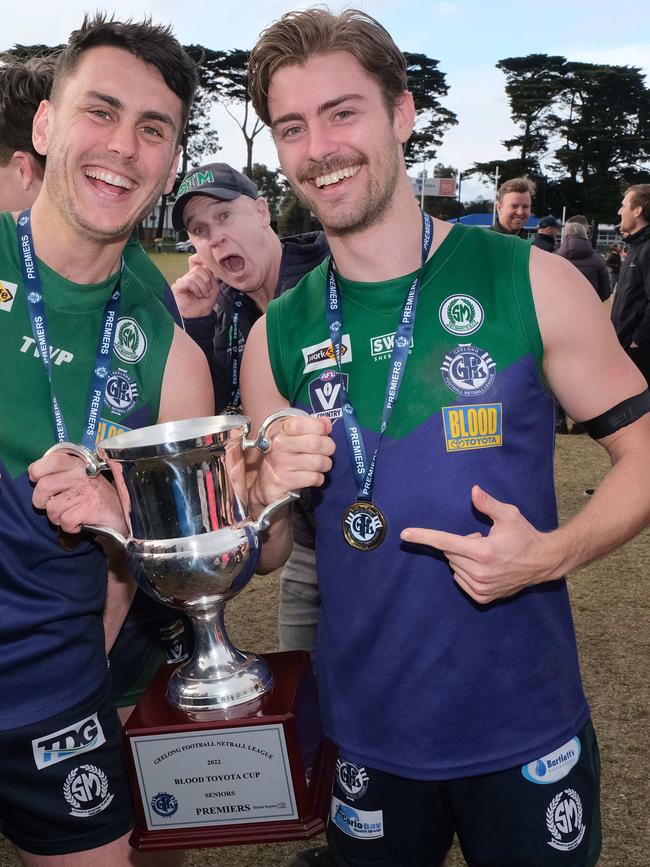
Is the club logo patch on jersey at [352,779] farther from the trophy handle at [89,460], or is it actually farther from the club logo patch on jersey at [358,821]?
the trophy handle at [89,460]

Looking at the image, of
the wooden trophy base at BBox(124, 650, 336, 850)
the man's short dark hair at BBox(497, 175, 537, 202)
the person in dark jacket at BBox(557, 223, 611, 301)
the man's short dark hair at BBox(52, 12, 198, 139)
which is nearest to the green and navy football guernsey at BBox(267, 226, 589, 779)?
the wooden trophy base at BBox(124, 650, 336, 850)

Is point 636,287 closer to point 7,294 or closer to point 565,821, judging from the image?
point 565,821

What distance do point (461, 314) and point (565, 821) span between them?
44.4 inches

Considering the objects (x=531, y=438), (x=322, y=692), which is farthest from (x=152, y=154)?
(x=322, y=692)

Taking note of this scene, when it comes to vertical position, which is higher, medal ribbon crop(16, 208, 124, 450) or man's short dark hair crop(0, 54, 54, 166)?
man's short dark hair crop(0, 54, 54, 166)

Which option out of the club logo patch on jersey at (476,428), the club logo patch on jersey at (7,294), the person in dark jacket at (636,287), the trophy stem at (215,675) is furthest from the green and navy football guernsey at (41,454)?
the person in dark jacket at (636,287)

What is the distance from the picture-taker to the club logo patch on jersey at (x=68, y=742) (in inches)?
77.9

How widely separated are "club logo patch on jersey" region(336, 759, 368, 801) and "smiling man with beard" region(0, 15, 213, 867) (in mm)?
558

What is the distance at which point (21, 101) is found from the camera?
277cm

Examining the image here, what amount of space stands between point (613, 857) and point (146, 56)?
119 inches

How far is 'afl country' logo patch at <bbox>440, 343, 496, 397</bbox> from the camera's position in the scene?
6.06 feet

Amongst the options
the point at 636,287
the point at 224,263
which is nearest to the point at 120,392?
the point at 224,263

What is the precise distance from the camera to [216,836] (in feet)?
5.66

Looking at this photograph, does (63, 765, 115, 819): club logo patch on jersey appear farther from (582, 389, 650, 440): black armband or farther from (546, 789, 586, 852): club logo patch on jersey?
(582, 389, 650, 440): black armband
